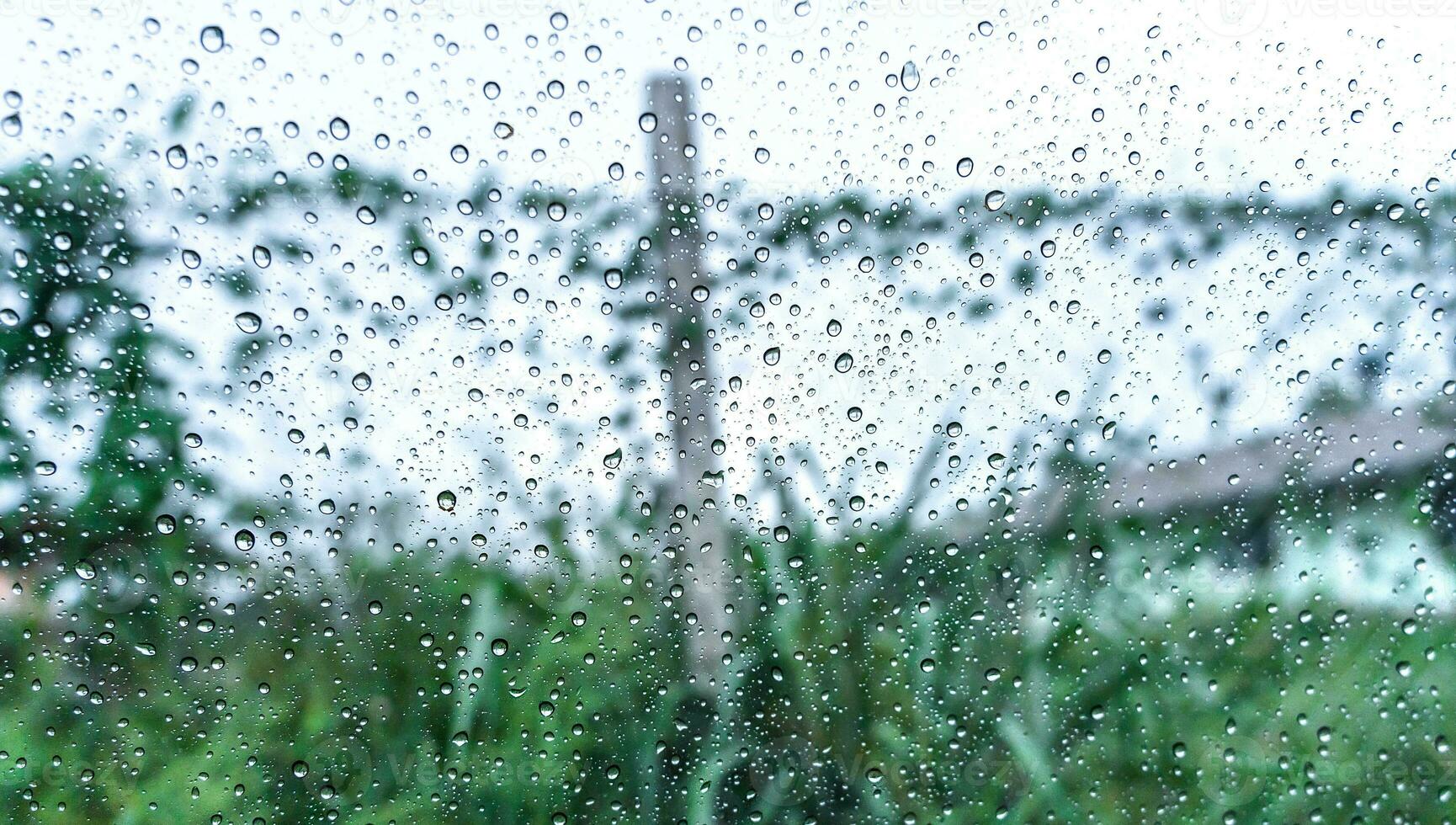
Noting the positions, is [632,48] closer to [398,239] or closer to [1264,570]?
[398,239]

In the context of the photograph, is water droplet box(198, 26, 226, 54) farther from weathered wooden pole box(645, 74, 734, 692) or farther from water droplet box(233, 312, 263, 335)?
weathered wooden pole box(645, 74, 734, 692)

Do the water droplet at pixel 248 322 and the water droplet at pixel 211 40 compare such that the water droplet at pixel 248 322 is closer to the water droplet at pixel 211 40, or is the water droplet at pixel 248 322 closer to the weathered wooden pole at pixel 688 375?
the water droplet at pixel 211 40

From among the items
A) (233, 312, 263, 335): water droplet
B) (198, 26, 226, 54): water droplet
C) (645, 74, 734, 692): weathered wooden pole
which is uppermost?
(198, 26, 226, 54): water droplet

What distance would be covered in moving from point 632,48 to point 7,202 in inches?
19.1

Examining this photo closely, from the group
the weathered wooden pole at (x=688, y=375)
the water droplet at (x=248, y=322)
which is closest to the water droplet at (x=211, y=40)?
the water droplet at (x=248, y=322)

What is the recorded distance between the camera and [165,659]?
2.30 ft

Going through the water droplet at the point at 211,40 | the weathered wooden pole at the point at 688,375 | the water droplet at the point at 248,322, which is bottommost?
the weathered wooden pole at the point at 688,375

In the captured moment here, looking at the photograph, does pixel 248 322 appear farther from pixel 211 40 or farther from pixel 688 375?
pixel 688 375

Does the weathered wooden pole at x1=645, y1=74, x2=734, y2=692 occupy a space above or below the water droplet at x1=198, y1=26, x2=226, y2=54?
below

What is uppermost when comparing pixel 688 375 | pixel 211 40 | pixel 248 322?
pixel 211 40

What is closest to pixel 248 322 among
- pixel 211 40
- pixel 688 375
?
pixel 211 40

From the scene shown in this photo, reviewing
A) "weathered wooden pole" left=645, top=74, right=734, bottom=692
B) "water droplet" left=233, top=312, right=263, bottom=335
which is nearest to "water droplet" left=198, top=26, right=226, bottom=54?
"water droplet" left=233, top=312, right=263, bottom=335

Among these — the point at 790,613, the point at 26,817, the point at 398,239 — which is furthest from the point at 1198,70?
the point at 26,817

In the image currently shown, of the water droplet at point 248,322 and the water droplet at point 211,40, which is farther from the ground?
the water droplet at point 211,40
